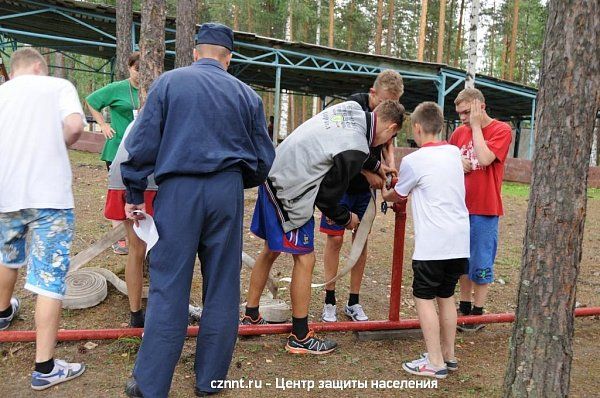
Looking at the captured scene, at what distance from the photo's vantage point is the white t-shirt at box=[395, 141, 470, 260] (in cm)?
325

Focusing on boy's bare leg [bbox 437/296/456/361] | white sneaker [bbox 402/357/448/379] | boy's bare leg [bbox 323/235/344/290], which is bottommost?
white sneaker [bbox 402/357/448/379]

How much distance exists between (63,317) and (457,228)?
9.78 ft

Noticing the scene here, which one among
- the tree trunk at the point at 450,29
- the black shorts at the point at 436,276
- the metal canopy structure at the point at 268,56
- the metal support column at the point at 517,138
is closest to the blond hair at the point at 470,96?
the black shorts at the point at 436,276

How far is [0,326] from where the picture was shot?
3.63 m

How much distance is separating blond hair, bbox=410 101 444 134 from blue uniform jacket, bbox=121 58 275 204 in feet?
4.11

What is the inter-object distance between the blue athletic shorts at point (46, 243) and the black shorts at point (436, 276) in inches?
86.2

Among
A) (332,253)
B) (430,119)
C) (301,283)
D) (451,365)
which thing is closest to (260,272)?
(301,283)

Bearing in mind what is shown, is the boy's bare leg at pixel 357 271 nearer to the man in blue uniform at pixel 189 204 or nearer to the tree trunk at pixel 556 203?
the man in blue uniform at pixel 189 204

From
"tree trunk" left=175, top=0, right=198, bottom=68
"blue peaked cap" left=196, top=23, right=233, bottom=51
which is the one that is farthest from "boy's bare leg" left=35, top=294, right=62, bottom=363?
"tree trunk" left=175, top=0, right=198, bottom=68

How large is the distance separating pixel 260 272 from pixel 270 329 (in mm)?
412

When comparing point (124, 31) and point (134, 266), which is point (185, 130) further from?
point (124, 31)

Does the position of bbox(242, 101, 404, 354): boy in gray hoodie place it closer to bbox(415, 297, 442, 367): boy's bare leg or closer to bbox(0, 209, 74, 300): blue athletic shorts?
bbox(415, 297, 442, 367): boy's bare leg

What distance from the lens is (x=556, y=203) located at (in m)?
2.41

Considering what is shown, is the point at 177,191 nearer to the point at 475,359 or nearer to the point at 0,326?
the point at 0,326
